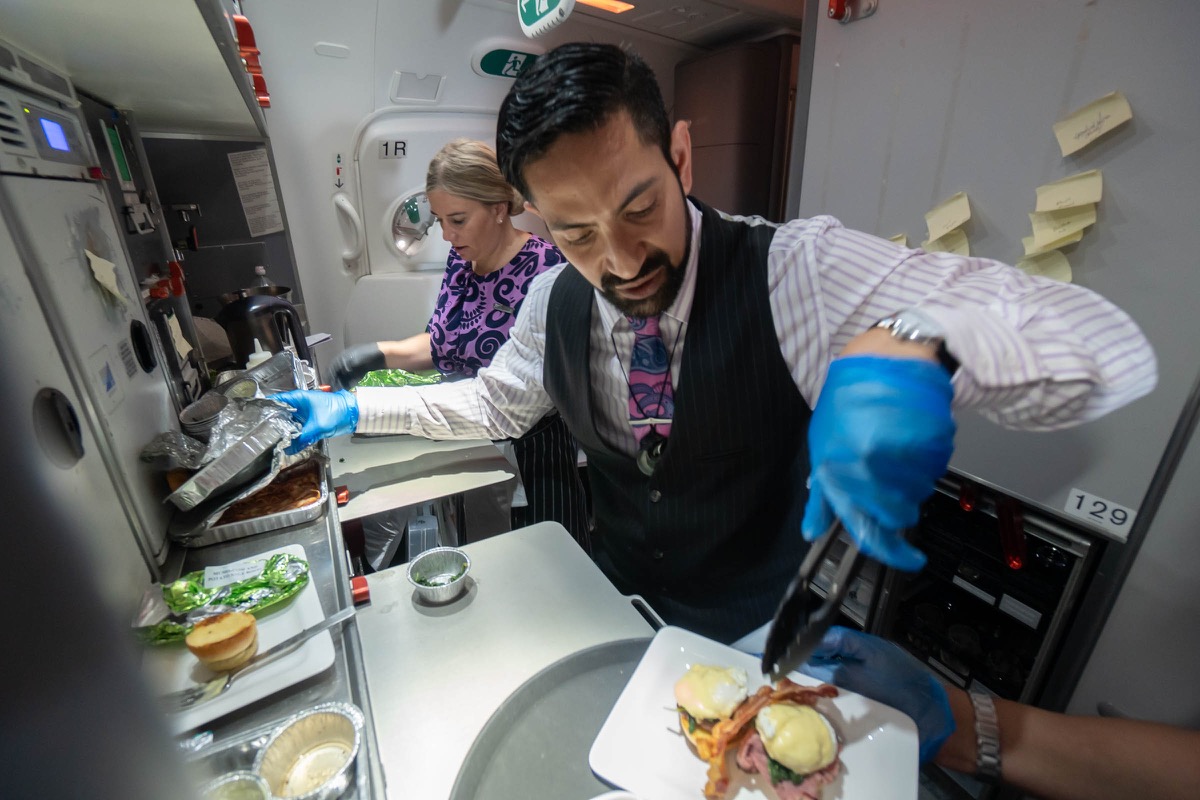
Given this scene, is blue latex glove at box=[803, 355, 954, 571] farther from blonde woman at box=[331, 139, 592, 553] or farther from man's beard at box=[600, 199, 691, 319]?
blonde woman at box=[331, 139, 592, 553]

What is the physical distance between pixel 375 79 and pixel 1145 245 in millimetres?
3094

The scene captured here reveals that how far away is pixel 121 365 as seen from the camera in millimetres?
1085

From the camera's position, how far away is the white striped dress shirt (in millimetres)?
702

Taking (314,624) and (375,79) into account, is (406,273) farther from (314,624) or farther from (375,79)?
(314,624)

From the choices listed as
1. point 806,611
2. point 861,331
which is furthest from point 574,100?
point 806,611

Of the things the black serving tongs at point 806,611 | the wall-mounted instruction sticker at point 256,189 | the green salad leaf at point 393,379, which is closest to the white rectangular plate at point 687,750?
the black serving tongs at point 806,611

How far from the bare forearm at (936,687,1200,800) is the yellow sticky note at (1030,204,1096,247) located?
1.02 m

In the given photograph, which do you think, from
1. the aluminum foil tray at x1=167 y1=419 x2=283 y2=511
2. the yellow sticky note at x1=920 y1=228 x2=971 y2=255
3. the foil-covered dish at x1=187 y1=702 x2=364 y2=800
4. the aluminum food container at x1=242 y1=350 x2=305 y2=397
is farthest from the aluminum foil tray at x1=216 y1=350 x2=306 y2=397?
the yellow sticky note at x1=920 y1=228 x2=971 y2=255

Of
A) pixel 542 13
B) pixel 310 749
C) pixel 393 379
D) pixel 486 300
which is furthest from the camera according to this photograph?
pixel 486 300

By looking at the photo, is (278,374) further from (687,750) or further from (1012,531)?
(1012,531)

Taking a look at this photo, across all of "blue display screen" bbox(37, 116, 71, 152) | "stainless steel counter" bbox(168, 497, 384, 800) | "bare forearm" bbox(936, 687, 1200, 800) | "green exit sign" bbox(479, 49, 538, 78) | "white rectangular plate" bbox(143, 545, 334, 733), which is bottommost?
"bare forearm" bbox(936, 687, 1200, 800)

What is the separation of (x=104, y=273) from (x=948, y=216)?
2.01 metres

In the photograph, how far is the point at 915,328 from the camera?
74 centimetres

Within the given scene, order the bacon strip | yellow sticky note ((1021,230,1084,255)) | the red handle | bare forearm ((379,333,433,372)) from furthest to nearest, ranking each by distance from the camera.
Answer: bare forearm ((379,333,433,372))
the red handle
yellow sticky note ((1021,230,1084,255))
the bacon strip
